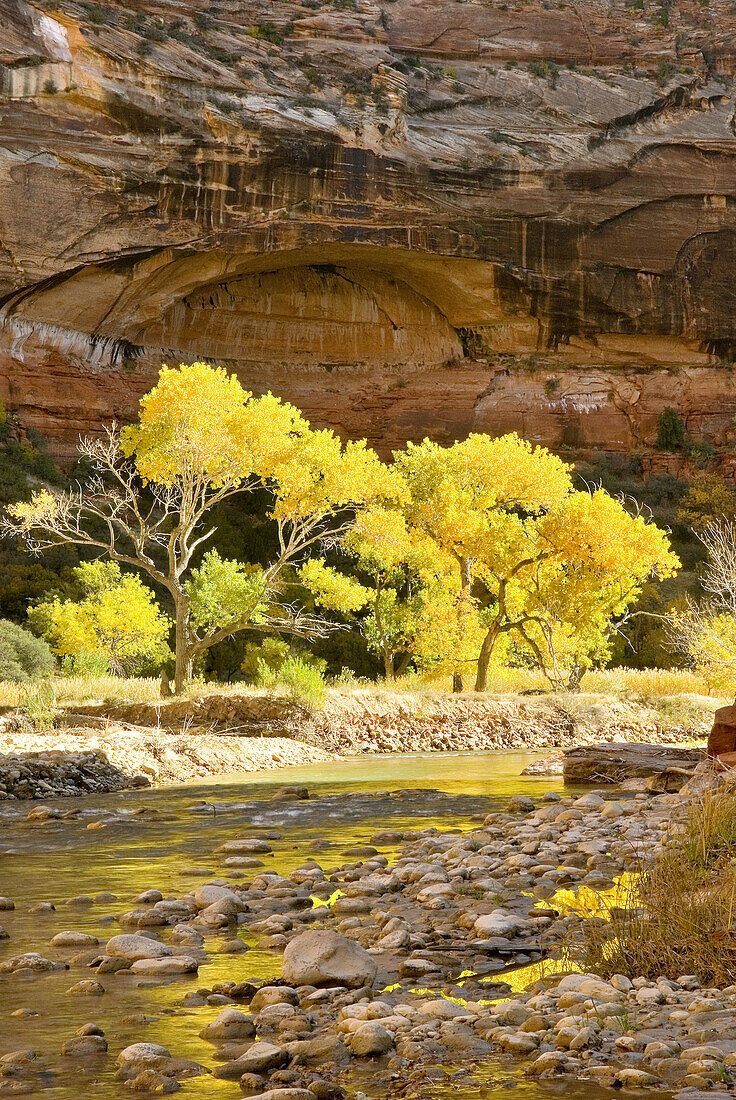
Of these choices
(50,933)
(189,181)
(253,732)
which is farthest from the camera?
(189,181)

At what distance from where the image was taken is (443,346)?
178 feet

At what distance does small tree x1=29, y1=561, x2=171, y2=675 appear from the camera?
26406 millimetres

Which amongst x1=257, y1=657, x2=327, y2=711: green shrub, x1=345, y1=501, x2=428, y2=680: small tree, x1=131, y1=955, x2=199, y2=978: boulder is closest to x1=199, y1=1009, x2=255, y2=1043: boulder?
x1=131, y1=955, x2=199, y2=978: boulder

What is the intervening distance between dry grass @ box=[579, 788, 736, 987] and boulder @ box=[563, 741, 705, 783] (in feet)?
26.2

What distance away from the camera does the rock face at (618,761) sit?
1305 cm

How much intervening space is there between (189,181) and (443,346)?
680 inches

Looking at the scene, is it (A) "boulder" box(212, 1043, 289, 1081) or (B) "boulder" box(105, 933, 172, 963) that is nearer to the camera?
(A) "boulder" box(212, 1043, 289, 1081)

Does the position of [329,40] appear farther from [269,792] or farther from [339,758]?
[269,792]

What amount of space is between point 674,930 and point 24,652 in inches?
857

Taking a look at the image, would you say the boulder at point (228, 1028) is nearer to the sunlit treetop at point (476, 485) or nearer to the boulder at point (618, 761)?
the boulder at point (618, 761)

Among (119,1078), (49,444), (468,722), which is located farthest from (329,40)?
(119,1078)

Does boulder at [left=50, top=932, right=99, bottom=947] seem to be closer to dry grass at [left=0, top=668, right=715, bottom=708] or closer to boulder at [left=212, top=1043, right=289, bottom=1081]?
boulder at [left=212, top=1043, right=289, bottom=1081]

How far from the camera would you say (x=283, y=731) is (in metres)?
18.0

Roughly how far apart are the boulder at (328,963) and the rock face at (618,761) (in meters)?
8.60
